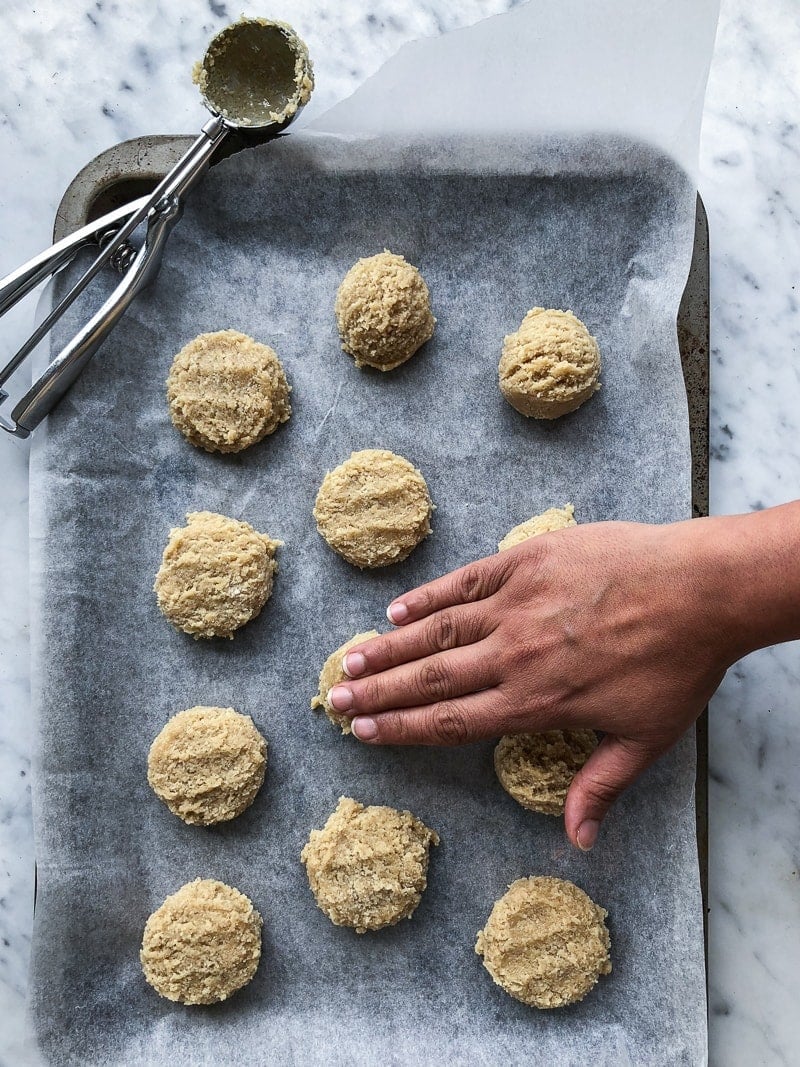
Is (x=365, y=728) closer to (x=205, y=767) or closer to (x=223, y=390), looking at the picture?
(x=205, y=767)

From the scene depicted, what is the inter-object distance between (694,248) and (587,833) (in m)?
1.07

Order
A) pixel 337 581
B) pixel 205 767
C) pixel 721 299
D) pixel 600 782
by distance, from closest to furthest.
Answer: pixel 600 782 < pixel 205 767 < pixel 337 581 < pixel 721 299

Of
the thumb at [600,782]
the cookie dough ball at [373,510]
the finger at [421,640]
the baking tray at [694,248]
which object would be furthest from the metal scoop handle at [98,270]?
the thumb at [600,782]

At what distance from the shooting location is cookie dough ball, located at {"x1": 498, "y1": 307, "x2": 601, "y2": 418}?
1690 millimetres

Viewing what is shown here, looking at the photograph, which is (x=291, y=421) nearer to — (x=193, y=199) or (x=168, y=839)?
(x=193, y=199)

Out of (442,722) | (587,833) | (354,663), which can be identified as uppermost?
(354,663)

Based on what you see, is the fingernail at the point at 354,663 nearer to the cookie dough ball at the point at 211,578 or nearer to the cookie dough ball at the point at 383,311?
the cookie dough ball at the point at 211,578

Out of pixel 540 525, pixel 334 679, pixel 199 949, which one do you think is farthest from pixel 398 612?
pixel 199 949

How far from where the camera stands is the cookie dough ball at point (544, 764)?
1.65m

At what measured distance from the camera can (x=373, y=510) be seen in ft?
5.61

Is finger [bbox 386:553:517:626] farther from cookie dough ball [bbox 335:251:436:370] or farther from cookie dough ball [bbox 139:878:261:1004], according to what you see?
cookie dough ball [bbox 139:878:261:1004]

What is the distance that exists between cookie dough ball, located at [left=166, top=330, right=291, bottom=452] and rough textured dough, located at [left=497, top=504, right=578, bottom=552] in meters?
0.49

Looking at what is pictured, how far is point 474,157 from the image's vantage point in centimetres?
175

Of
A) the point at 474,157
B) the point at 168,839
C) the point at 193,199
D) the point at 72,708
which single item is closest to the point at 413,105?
the point at 474,157
